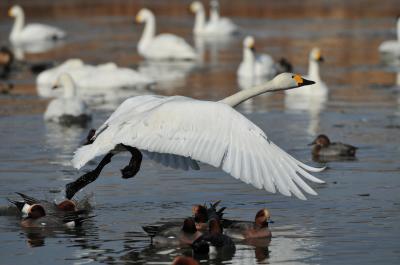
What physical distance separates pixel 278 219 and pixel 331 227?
610 millimetres

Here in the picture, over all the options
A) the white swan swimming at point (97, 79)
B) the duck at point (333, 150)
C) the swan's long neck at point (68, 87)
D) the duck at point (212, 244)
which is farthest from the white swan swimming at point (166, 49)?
the duck at point (212, 244)

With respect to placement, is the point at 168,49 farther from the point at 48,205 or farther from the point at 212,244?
the point at 212,244

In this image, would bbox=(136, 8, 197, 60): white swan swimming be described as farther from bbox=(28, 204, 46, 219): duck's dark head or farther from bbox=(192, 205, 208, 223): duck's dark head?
bbox=(192, 205, 208, 223): duck's dark head

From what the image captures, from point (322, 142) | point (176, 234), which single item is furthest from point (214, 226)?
point (322, 142)

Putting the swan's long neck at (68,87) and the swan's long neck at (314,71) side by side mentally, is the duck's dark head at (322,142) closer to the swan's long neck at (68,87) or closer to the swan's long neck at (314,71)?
the swan's long neck at (68,87)

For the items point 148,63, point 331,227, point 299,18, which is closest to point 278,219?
point 331,227

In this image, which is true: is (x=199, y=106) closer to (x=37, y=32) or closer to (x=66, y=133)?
(x=66, y=133)

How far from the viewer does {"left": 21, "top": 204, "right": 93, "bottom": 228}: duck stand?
9.91 m

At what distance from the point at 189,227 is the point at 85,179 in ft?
6.56

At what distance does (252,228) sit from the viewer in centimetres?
929

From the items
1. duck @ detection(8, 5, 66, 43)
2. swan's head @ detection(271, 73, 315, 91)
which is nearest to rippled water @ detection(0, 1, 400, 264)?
swan's head @ detection(271, 73, 315, 91)

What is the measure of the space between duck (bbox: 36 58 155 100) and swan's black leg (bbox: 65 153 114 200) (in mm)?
10442

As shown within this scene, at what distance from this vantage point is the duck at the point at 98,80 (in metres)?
21.9

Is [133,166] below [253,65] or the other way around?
below
